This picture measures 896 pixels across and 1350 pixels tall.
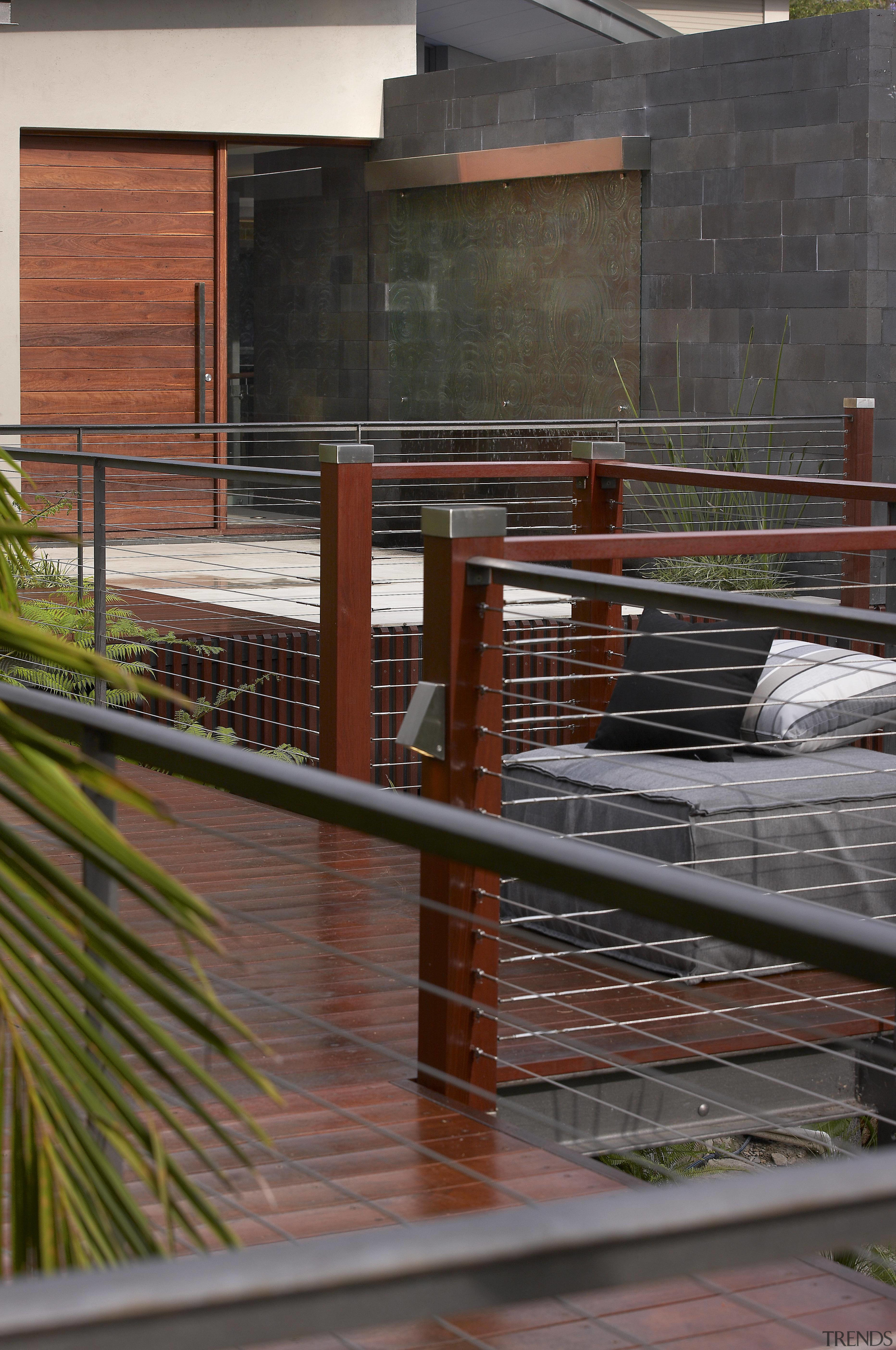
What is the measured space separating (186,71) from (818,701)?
22.3ft

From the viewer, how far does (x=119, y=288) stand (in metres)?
9.92

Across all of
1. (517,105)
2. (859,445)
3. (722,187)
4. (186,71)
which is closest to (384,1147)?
(859,445)

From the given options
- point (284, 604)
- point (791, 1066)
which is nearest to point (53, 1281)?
point (791, 1066)

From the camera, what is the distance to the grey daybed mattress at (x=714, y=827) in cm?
374

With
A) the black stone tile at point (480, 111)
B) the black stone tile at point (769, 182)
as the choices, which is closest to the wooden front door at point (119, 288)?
the black stone tile at point (480, 111)

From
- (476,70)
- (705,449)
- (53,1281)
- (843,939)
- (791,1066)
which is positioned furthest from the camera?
(476,70)

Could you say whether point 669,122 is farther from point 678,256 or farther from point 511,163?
point 511,163

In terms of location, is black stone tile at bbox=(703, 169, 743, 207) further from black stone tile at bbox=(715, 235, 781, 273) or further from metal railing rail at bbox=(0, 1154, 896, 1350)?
metal railing rail at bbox=(0, 1154, 896, 1350)

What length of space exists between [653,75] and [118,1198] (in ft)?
28.9

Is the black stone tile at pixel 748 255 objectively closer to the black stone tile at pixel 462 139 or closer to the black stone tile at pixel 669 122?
the black stone tile at pixel 669 122

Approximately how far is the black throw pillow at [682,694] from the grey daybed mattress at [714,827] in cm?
21

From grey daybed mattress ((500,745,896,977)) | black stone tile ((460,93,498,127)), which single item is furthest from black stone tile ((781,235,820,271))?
grey daybed mattress ((500,745,896,977))

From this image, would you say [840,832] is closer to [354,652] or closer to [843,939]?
[354,652]

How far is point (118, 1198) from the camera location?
1.00 meters
